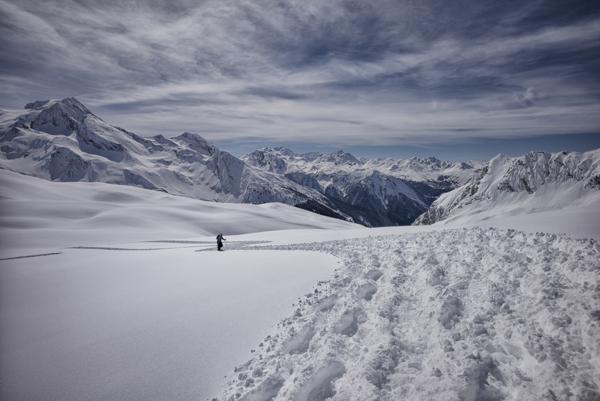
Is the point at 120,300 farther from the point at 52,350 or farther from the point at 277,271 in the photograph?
the point at 277,271

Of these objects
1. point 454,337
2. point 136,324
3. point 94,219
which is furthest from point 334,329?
point 94,219

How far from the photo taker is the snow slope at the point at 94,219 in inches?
1416

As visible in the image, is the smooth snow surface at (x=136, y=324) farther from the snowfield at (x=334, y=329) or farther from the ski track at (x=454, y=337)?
the ski track at (x=454, y=337)

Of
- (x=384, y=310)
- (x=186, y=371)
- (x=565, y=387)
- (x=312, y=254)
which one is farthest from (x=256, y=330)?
(x=312, y=254)

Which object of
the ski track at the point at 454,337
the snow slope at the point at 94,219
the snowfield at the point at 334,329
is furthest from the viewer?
the snow slope at the point at 94,219

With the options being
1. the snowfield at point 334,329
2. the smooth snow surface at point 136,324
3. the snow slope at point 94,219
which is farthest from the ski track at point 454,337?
the snow slope at point 94,219

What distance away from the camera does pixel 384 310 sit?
953 cm

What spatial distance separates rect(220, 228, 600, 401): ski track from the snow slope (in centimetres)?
2912

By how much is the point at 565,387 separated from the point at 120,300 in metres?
14.2

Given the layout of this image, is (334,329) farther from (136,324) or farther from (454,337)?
(136,324)

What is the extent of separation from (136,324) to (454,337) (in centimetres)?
973

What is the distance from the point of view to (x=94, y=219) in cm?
5366

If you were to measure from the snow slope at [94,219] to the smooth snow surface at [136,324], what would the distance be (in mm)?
17689

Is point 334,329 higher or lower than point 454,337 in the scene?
lower
